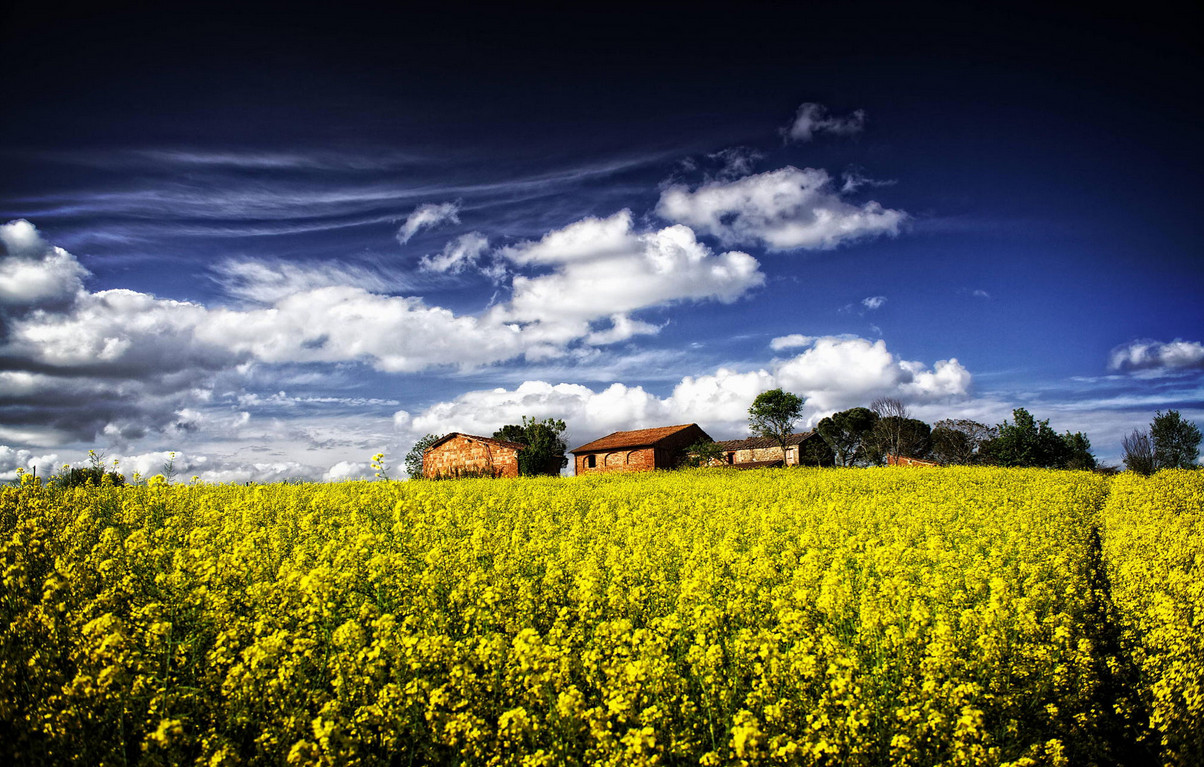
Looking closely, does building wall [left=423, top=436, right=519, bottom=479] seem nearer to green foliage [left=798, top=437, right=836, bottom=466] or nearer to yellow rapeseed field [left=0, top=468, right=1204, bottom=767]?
green foliage [left=798, top=437, right=836, bottom=466]

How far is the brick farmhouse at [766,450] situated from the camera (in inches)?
2416

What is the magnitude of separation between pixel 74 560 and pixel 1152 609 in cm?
1369

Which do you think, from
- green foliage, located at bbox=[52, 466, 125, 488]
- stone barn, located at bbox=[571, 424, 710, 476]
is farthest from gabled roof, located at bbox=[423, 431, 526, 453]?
green foliage, located at bbox=[52, 466, 125, 488]

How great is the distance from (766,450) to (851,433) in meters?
15.6

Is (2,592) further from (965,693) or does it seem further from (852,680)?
(965,693)

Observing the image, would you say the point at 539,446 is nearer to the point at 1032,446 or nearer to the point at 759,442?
the point at 759,442

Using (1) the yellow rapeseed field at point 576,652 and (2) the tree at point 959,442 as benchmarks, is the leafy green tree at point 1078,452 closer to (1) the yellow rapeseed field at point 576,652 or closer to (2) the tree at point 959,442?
(2) the tree at point 959,442

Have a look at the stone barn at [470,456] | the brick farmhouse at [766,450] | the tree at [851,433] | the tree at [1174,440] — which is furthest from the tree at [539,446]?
the tree at [1174,440]

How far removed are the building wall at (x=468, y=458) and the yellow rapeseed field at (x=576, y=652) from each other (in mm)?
34414

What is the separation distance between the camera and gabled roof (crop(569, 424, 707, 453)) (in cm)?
5294

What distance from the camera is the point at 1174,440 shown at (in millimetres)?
46594

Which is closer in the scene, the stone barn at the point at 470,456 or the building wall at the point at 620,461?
the stone barn at the point at 470,456

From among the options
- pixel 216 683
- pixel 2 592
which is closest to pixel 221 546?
pixel 2 592

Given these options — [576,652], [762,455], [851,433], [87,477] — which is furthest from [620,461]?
[576,652]
